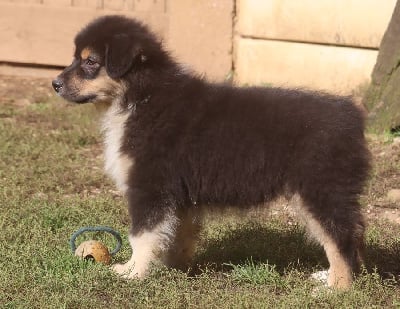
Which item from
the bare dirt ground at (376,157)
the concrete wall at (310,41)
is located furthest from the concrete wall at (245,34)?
the bare dirt ground at (376,157)

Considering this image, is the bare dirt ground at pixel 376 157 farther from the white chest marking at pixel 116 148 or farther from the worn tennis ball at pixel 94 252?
the worn tennis ball at pixel 94 252

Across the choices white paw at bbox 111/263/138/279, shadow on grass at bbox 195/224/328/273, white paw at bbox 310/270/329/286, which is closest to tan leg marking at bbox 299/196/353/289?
white paw at bbox 310/270/329/286

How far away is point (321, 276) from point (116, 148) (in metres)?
1.62

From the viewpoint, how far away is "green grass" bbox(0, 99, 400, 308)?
5.28m

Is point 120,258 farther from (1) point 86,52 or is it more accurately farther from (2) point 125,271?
(1) point 86,52

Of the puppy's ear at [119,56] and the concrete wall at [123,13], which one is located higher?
the puppy's ear at [119,56]

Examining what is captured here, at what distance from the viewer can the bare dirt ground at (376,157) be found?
7379 millimetres

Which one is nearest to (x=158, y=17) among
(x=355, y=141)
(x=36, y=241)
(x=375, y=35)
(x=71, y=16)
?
(x=71, y=16)

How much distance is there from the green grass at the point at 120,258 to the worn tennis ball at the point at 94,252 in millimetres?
105

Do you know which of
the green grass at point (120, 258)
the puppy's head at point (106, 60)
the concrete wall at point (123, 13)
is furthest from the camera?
the concrete wall at point (123, 13)

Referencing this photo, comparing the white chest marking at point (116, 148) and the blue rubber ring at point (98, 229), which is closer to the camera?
the white chest marking at point (116, 148)

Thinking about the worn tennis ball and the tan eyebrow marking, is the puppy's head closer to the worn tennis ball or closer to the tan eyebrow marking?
the tan eyebrow marking

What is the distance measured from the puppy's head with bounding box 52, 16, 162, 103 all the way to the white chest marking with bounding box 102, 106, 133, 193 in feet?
0.43

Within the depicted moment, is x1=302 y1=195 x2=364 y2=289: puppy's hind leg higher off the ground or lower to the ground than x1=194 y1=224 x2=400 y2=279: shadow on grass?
higher
